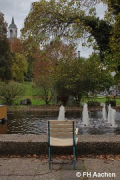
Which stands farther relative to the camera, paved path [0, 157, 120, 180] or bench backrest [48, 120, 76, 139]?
bench backrest [48, 120, 76, 139]

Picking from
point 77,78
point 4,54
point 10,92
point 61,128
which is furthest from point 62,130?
point 4,54

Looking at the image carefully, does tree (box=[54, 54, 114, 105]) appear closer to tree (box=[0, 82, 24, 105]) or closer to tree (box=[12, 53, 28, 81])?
tree (box=[0, 82, 24, 105])

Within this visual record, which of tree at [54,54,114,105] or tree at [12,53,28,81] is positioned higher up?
tree at [12,53,28,81]

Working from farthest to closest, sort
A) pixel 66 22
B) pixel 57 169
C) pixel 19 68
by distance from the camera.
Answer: pixel 19 68 < pixel 66 22 < pixel 57 169

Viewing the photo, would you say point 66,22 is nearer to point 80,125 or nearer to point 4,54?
point 80,125

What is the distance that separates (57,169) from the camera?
5.32 metres

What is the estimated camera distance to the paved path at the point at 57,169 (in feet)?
15.9

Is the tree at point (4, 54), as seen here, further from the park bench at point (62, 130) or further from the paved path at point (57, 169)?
the park bench at point (62, 130)

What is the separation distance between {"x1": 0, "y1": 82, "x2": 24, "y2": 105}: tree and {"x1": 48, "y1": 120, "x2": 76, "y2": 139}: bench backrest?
24.7 metres

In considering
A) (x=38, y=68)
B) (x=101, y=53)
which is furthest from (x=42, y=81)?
(x=38, y=68)

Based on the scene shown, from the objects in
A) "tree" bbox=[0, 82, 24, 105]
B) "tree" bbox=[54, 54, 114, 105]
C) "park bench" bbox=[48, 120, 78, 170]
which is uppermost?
"tree" bbox=[54, 54, 114, 105]

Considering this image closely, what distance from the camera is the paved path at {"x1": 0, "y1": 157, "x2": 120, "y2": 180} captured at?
4.84 m

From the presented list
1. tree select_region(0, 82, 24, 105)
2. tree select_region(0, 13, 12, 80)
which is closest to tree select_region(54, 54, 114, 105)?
tree select_region(0, 82, 24, 105)

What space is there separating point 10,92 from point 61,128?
82.1ft
